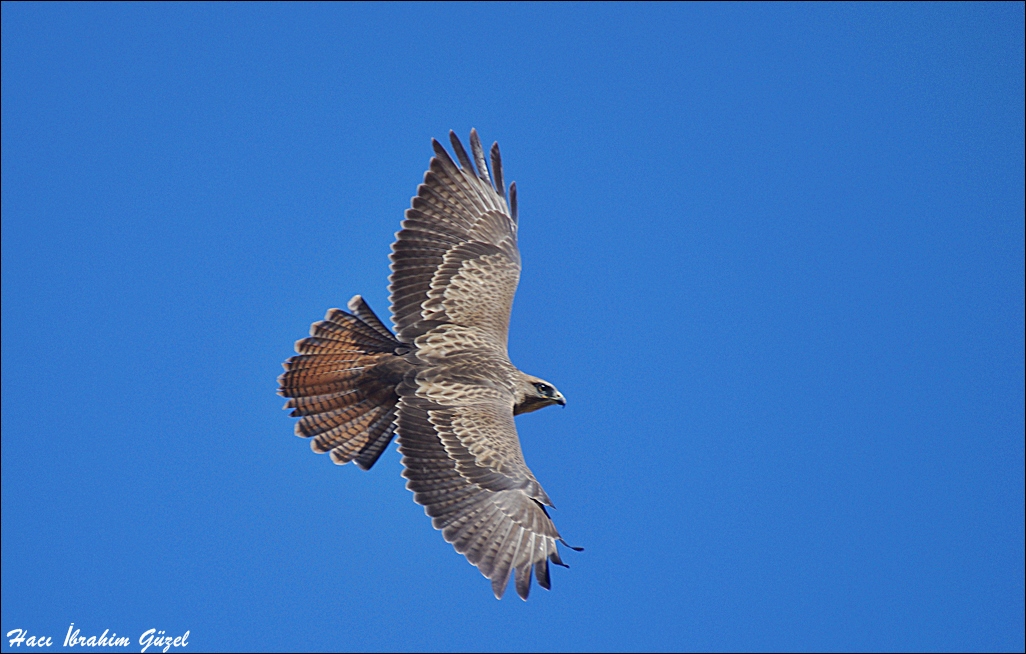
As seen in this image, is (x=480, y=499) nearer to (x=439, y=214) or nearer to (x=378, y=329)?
(x=378, y=329)

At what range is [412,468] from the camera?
11.8m

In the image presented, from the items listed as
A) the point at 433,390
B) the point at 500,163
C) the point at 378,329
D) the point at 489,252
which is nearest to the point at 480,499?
the point at 433,390

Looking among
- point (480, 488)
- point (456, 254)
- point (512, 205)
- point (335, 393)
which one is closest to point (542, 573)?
point (480, 488)

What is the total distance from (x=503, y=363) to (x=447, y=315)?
0.87 meters

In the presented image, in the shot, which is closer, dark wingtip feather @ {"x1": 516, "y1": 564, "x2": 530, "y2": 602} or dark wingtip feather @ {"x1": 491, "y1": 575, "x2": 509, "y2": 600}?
dark wingtip feather @ {"x1": 491, "y1": 575, "x2": 509, "y2": 600}

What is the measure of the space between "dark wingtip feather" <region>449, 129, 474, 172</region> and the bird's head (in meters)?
2.76

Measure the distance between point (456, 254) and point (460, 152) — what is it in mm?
1277

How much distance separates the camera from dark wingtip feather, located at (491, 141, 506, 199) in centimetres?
1449

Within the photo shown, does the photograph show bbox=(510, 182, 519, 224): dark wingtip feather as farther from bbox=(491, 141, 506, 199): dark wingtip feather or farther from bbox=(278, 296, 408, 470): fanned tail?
bbox=(278, 296, 408, 470): fanned tail

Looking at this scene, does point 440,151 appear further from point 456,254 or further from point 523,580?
point 523,580

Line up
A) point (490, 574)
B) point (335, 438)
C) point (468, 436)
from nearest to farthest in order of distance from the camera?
1. point (490, 574)
2. point (468, 436)
3. point (335, 438)

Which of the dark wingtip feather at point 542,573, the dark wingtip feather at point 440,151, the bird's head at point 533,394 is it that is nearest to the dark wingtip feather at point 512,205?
the dark wingtip feather at point 440,151

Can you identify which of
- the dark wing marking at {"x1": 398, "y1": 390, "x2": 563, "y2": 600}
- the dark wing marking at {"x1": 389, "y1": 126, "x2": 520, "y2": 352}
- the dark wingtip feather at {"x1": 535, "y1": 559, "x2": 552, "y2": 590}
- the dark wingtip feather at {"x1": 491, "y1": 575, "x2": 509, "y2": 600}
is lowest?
the dark wingtip feather at {"x1": 491, "y1": 575, "x2": 509, "y2": 600}

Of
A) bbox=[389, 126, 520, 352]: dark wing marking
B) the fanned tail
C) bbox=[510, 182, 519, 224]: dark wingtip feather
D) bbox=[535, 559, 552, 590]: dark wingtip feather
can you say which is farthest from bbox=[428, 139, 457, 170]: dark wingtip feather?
bbox=[535, 559, 552, 590]: dark wingtip feather
